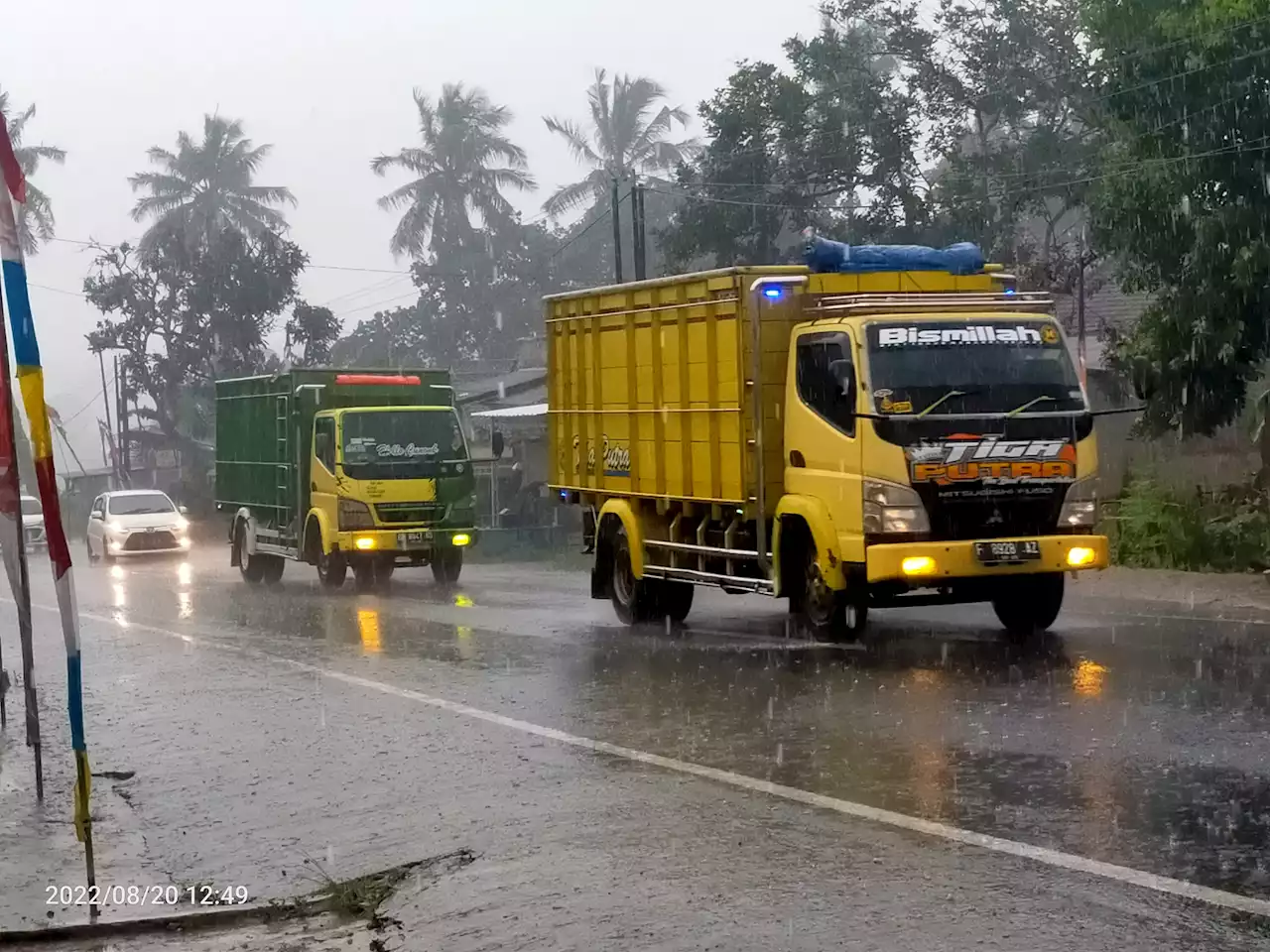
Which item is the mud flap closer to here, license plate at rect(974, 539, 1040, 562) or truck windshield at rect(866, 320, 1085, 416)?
truck windshield at rect(866, 320, 1085, 416)

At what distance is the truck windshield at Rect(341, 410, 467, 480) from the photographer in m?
23.6

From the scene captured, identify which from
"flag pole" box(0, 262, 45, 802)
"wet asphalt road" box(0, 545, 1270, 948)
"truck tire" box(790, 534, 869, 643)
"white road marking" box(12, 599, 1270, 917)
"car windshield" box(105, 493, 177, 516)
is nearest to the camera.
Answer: "white road marking" box(12, 599, 1270, 917)

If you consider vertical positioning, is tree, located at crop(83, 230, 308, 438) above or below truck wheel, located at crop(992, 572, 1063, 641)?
above

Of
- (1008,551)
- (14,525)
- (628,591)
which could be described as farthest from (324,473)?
(14,525)

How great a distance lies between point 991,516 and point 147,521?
84.1ft

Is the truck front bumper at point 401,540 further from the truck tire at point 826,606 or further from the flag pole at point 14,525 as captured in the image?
the flag pole at point 14,525

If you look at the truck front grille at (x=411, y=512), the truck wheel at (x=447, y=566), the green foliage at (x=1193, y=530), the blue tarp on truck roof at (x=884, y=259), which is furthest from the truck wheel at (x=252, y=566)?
the blue tarp on truck roof at (x=884, y=259)

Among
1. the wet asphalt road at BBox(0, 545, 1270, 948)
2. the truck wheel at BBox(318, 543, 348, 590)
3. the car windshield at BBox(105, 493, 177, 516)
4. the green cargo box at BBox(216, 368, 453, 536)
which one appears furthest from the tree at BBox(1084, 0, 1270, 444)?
the car windshield at BBox(105, 493, 177, 516)

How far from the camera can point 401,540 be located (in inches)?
930

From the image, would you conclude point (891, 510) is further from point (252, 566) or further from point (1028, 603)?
point (252, 566)

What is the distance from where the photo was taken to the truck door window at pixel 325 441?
23.7m

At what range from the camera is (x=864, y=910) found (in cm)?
626

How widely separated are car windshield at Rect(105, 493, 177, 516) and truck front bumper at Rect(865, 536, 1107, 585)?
2607 centimetres

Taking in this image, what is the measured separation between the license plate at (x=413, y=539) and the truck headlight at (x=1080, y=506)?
11935 millimetres
